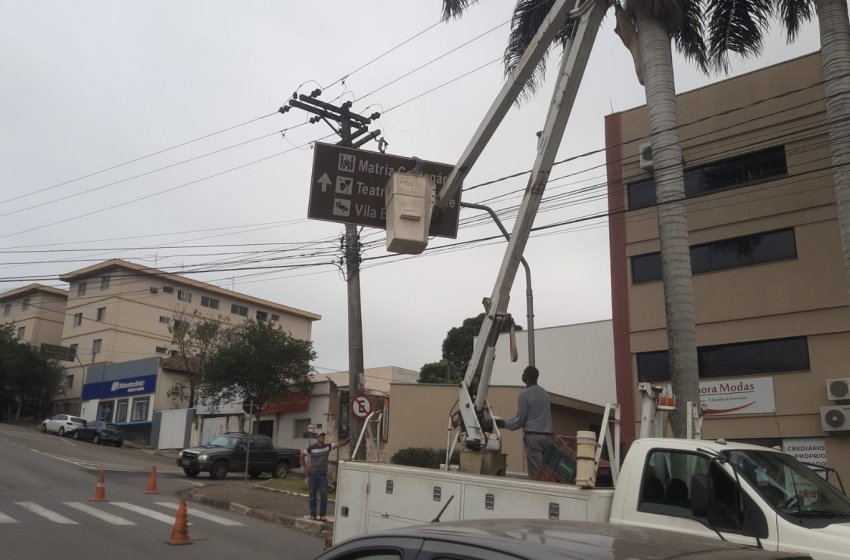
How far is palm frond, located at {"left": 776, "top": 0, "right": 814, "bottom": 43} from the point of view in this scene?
1463 centimetres

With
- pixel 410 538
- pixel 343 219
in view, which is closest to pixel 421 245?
pixel 343 219

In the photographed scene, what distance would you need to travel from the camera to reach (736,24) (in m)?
15.2

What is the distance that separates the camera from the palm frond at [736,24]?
591 inches

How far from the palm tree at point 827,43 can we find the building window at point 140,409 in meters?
41.5

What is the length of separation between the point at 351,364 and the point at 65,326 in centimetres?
4972

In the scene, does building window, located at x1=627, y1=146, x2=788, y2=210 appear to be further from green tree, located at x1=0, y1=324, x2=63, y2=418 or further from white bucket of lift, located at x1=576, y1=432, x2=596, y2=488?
green tree, located at x1=0, y1=324, x2=63, y2=418

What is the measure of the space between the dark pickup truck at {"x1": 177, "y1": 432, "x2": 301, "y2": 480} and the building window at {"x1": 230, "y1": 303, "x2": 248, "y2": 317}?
3763cm

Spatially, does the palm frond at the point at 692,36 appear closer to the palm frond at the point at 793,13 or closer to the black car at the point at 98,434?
the palm frond at the point at 793,13

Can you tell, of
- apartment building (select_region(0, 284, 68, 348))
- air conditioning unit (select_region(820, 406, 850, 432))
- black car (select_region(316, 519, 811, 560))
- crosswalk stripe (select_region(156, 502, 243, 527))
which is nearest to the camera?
black car (select_region(316, 519, 811, 560))

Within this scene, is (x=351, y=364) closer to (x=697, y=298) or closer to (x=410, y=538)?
(x=697, y=298)

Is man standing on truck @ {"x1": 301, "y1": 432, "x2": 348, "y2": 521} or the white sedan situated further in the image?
the white sedan

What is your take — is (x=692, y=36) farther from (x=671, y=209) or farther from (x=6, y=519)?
(x=6, y=519)

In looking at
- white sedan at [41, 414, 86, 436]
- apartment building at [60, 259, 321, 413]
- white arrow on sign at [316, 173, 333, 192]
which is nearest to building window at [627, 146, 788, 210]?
white arrow on sign at [316, 173, 333, 192]

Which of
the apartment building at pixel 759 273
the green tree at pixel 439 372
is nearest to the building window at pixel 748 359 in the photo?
the apartment building at pixel 759 273
